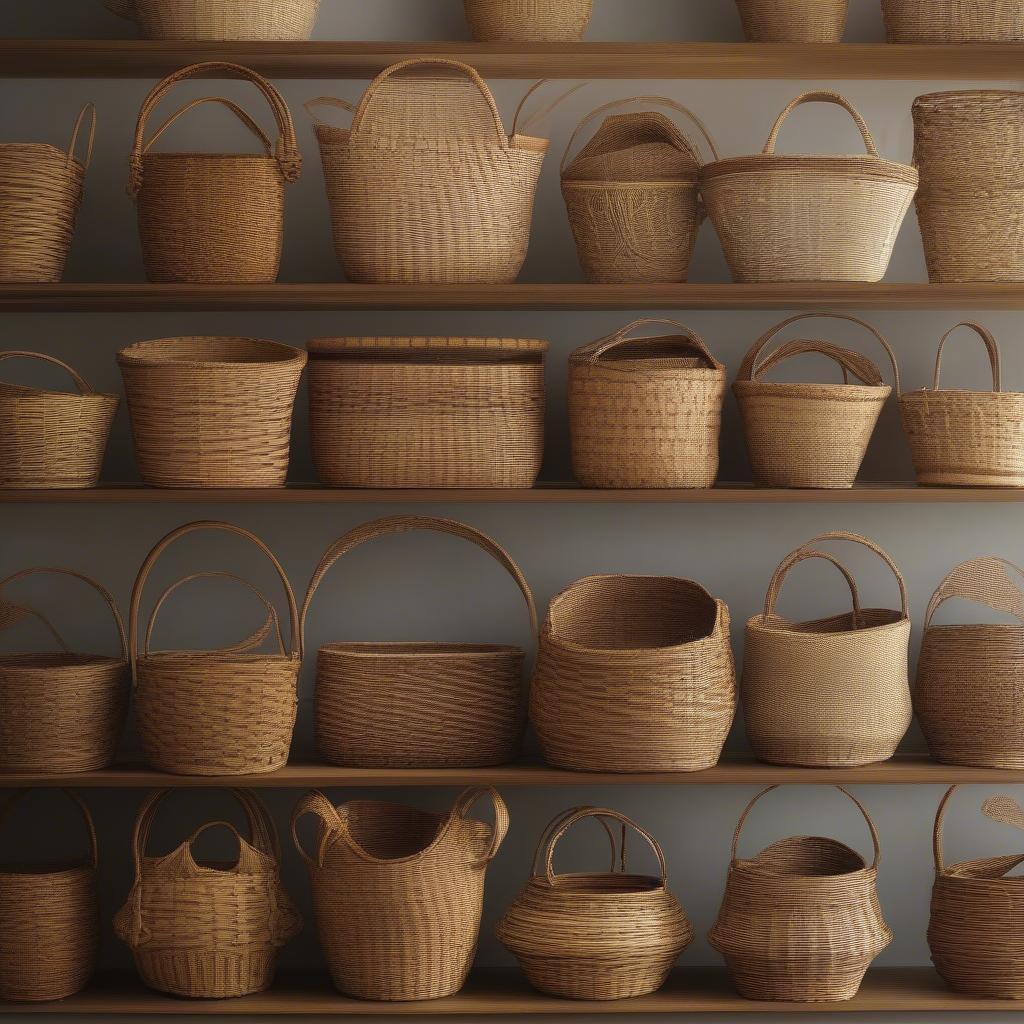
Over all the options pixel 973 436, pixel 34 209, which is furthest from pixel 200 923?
pixel 973 436

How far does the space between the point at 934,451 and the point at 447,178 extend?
121cm

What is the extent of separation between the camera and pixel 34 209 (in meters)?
3.04

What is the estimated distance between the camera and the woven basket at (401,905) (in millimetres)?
2938

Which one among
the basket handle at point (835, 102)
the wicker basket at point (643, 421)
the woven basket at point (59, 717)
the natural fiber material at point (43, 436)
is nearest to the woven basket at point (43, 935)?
the woven basket at point (59, 717)

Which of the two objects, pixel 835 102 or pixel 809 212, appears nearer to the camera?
pixel 809 212

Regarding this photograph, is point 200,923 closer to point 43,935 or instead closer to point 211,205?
point 43,935

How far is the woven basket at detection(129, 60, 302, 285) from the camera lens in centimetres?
299

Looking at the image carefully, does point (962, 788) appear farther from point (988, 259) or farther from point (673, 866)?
point (988, 259)

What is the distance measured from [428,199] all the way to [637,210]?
0.45 meters

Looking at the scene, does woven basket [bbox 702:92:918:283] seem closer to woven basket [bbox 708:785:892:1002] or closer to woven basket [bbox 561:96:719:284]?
woven basket [bbox 561:96:719:284]

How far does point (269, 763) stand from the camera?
9.92 feet

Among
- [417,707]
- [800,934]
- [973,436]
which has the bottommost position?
[800,934]

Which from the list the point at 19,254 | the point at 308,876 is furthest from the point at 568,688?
the point at 19,254

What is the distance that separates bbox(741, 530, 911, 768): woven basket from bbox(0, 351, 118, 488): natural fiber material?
151 cm
